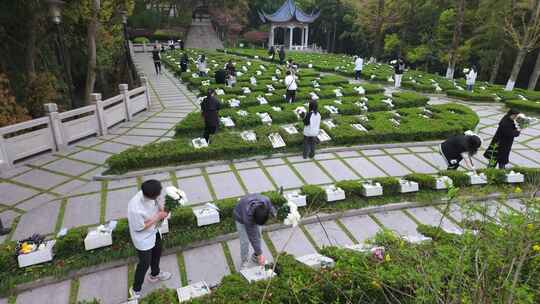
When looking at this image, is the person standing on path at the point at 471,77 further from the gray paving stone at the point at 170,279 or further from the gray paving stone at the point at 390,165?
the gray paving stone at the point at 170,279

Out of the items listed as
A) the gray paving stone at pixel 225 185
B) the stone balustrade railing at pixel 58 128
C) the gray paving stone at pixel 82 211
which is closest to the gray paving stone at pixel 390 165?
the gray paving stone at pixel 225 185

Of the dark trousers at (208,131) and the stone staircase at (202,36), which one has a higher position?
the stone staircase at (202,36)

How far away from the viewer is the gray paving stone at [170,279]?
3.99m

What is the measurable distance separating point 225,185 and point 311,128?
7.77 feet

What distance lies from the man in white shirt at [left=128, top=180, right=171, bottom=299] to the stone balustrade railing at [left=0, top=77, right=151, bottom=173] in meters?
5.09

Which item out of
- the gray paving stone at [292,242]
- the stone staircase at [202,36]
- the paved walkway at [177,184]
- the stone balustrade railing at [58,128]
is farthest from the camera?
the stone staircase at [202,36]

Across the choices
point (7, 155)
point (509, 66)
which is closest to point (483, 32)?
point (509, 66)

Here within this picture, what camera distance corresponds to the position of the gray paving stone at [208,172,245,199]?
6203mm

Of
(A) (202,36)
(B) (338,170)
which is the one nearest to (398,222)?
(B) (338,170)

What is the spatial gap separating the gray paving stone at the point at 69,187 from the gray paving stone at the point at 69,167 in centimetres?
47

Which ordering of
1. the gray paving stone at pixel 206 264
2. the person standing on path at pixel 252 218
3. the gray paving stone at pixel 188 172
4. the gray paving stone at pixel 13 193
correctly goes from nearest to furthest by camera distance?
the person standing on path at pixel 252 218, the gray paving stone at pixel 206 264, the gray paving stone at pixel 13 193, the gray paving stone at pixel 188 172

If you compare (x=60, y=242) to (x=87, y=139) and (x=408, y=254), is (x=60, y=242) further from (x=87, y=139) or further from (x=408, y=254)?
(x=87, y=139)

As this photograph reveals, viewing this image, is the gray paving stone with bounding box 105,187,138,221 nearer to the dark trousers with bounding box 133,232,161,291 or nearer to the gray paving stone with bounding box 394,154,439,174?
the dark trousers with bounding box 133,232,161,291

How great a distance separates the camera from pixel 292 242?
4.92 meters
